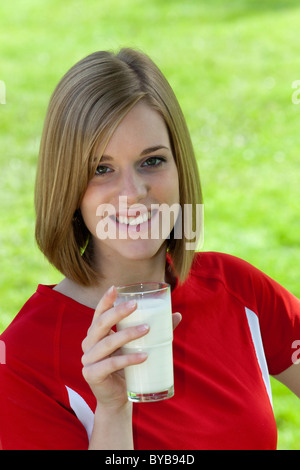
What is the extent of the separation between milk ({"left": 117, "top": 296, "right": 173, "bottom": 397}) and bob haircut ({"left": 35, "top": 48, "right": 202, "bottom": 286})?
438 mm

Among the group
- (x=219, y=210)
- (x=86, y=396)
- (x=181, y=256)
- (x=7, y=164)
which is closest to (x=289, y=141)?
(x=219, y=210)

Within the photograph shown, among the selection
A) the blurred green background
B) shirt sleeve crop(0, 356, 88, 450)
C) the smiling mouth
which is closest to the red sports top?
shirt sleeve crop(0, 356, 88, 450)

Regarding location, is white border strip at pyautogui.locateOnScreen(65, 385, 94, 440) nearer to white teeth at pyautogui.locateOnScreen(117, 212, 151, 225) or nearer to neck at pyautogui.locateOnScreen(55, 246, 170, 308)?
neck at pyautogui.locateOnScreen(55, 246, 170, 308)

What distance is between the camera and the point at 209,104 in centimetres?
761

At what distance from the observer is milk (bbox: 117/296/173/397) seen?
170cm

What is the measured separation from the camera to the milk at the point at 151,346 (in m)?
1.70

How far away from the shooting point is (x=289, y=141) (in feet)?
22.7

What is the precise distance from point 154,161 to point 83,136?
21cm

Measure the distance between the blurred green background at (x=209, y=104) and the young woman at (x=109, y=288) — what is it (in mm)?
1798

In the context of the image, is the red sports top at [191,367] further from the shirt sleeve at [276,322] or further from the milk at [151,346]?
the milk at [151,346]

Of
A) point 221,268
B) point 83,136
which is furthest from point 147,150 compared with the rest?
point 221,268

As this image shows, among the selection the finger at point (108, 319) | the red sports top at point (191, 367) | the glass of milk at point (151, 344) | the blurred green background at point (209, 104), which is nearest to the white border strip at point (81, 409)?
the red sports top at point (191, 367)

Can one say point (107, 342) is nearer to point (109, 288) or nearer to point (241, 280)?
point (109, 288)

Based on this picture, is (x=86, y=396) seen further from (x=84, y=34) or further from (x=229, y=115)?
(x=84, y=34)
